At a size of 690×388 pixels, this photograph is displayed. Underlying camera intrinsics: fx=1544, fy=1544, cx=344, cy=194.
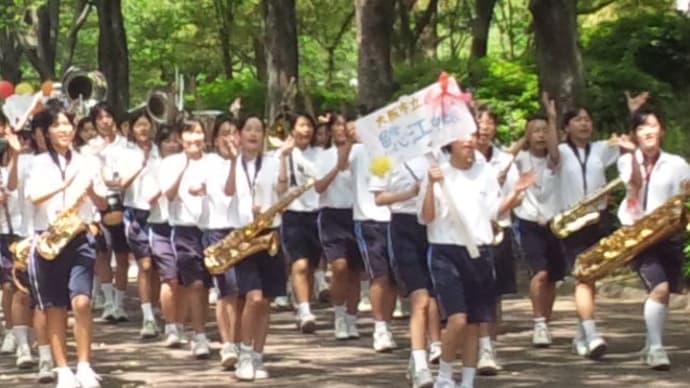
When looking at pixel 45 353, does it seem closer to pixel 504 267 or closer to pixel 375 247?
pixel 375 247

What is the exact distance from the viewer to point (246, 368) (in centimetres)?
1133

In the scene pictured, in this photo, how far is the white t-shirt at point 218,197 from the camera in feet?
38.4

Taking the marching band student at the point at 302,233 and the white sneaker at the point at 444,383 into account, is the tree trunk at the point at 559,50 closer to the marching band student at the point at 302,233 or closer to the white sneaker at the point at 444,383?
the marching band student at the point at 302,233

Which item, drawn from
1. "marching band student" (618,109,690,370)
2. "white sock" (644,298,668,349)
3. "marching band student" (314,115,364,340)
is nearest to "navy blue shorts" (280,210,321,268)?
"marching band student" (314,115,364,340)

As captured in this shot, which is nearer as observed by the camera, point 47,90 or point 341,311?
point 47,90

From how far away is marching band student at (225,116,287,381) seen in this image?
1135 cm

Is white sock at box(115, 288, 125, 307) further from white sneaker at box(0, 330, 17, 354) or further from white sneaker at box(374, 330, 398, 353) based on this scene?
white sneaker at box(374, 330, 398, 353)

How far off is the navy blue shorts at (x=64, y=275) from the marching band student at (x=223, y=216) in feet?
3.86

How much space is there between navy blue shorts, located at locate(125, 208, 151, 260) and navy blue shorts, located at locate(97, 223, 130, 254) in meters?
0.68

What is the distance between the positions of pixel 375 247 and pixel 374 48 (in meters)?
8.90

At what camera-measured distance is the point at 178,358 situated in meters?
12.8

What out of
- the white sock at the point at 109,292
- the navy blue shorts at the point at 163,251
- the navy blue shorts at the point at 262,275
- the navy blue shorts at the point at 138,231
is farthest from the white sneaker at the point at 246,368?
the white sock at the point at 109,292

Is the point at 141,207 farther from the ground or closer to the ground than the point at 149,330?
farther from the ground

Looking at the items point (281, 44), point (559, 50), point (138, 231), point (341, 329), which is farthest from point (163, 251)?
point (281, 44)
